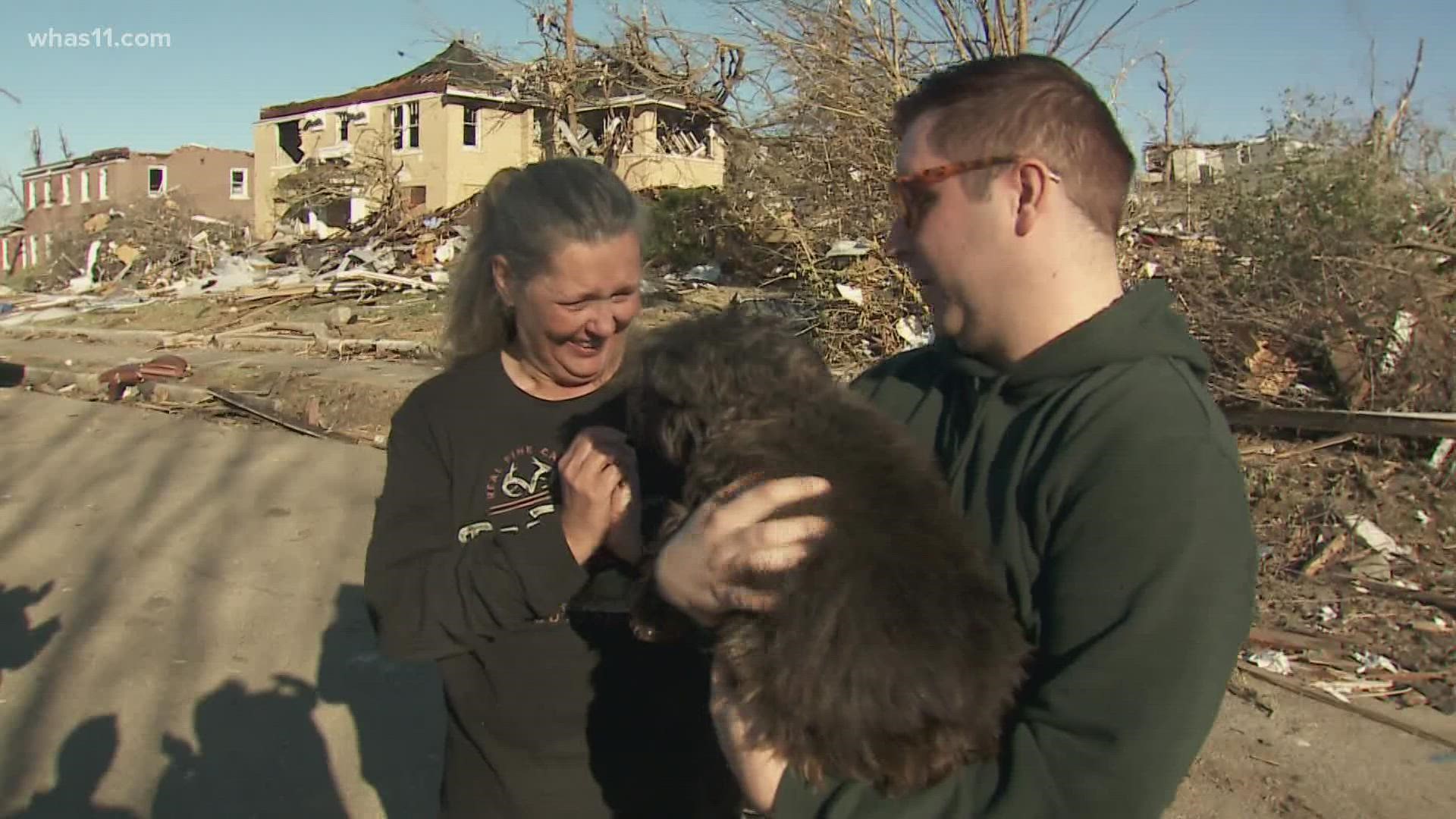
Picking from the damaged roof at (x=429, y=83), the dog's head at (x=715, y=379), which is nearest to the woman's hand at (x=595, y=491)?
the dog's head at (x=715, y=379)

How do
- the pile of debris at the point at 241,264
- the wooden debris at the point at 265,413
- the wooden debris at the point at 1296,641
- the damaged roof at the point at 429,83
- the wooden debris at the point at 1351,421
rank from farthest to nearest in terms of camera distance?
the damaged roof at the point at 429,83 < the pile of debris at the point at 241,264 < the wooden debris at the point at 265,413 < the wooden debris at the point at 1351,421 < the wooden debris at the point at 1296,641

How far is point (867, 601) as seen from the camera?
5.41 ft

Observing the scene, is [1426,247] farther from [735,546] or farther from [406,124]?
[406,124]

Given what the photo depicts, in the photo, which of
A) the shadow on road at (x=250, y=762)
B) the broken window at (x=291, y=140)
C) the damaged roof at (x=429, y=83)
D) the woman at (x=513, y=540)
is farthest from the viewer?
the broken window at (x=291, y=140)

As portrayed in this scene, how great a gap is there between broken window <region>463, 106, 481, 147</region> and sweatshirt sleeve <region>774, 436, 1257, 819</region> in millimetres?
44789

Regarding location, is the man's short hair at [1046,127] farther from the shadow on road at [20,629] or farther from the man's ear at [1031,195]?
the shadow on road at [20,629]

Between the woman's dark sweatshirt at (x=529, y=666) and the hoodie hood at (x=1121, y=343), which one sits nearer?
the hoodie hood at (x=1121, y=343)

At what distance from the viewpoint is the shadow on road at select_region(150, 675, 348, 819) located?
472cm

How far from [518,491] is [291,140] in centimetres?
5480

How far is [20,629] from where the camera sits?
665 cm

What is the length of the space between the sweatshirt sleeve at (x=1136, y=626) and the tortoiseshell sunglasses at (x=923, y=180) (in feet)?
1.63

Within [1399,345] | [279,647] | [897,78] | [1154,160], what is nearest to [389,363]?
[897,78]

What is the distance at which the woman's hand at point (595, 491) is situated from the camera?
7.14 feet

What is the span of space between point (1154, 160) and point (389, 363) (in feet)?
32.9
